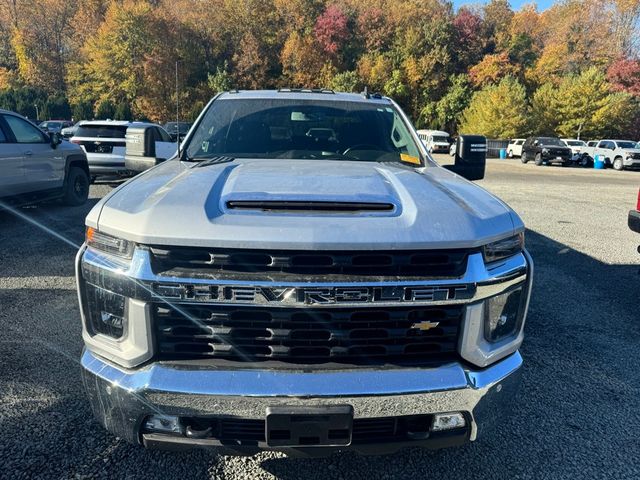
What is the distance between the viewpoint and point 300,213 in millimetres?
2006

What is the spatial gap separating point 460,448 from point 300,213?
1635 millimetres

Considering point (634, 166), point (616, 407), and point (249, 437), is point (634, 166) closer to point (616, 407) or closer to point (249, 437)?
point (616, 407)

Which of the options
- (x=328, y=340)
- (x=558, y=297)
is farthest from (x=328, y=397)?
(x=558, y=297)

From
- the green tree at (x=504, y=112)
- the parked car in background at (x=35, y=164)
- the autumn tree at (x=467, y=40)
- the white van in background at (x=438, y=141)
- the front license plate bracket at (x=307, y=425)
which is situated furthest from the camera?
the autumn tree at (x=467, y=40)

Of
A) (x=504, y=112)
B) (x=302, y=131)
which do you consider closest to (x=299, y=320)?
(x=302, y=131)

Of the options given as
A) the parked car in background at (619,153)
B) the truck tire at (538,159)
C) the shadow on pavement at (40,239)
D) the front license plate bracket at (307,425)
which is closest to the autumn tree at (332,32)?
the truck tire at (538,159)

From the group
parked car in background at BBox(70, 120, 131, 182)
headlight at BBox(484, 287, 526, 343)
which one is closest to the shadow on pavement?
parked car in background at BBox(70, 120, 131, 182)

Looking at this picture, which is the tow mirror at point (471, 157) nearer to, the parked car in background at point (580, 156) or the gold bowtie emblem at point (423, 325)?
the gold bowtie emblem at point (423, 325)

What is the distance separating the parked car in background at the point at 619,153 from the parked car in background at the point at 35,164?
28469mm

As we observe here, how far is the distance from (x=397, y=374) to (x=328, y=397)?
0.94 feet

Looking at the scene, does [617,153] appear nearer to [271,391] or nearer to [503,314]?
[503,314]

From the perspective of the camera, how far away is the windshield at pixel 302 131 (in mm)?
3389

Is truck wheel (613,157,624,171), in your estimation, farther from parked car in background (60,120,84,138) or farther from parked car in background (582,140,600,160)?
parked car in background (60,120,84,138)

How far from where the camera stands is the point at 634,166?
2766 cm
